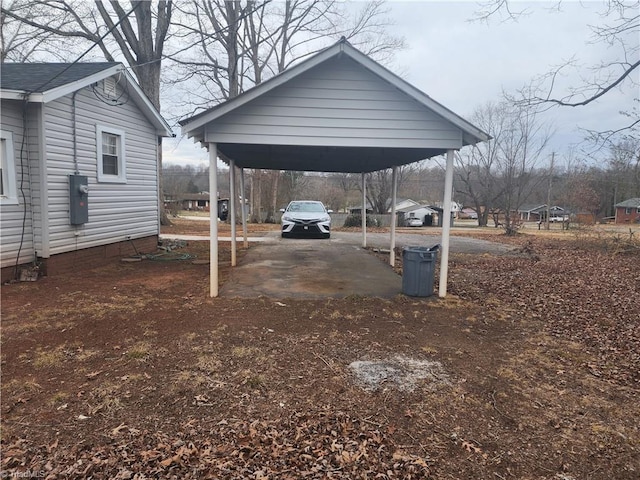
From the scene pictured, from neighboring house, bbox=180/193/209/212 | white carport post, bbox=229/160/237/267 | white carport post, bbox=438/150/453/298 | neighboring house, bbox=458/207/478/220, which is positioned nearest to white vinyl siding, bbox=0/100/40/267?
white carport post, bbox=229/160/237/267

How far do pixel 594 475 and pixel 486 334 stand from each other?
259 centimetres

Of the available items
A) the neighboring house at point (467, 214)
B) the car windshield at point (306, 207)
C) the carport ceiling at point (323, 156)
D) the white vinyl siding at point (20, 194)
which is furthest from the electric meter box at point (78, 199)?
the neighboring house at point (467, 214)

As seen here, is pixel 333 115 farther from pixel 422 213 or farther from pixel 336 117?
pixel 422 213

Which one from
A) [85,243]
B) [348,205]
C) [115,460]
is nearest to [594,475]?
[115,460]

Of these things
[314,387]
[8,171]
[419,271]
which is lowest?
[314,387]

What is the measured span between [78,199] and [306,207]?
8.97 metres

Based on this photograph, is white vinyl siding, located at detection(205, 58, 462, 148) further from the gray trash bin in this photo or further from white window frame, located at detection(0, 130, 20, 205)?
white window frame, located at detection(0, 130, 20, 205)

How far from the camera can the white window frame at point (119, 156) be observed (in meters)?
8.52

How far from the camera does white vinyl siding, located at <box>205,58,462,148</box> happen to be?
5875 mm

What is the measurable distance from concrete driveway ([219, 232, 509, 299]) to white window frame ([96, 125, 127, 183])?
3612 mm

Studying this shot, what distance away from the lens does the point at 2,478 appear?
7.12ft

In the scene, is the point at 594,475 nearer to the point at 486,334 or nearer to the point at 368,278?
the point at 486,334

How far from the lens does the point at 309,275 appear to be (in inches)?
318

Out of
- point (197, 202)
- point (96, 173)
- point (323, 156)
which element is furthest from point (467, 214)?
point (96, 173)
